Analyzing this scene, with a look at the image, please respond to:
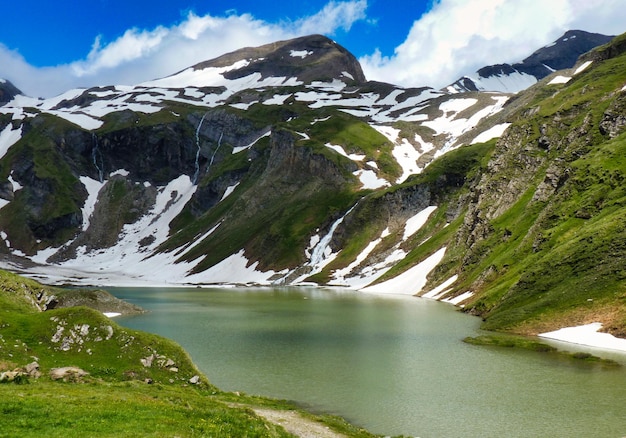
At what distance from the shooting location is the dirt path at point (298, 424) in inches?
1099

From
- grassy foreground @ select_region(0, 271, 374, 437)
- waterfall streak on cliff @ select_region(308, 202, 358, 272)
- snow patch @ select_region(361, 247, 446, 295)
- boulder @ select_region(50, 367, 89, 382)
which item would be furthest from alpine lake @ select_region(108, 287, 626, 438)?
waterfall streak on cliff @ select_region(308, 202, 358, 272)

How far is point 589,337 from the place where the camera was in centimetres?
5816

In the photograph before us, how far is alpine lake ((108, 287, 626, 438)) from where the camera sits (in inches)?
1280

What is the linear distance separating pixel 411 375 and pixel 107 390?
25108 millimetres

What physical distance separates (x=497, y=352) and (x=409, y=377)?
590 inches

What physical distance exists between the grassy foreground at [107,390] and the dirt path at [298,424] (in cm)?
28

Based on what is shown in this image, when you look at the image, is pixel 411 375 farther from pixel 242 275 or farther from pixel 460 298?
pixel 242 275

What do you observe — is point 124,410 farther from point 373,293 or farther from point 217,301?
point 373,293

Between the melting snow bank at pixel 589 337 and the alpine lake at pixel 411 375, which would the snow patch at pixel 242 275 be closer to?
the alpine lake at pixel 411 375

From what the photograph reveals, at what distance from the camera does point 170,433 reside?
789 inches

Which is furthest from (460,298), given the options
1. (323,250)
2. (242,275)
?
(242,275)

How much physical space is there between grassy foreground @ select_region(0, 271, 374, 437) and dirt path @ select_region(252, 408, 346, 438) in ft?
0.93

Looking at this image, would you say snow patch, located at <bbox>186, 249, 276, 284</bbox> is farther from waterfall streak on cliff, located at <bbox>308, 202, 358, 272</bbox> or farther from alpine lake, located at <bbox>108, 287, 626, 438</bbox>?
alpine lake, located at <bbox>108, 287, 626, 438</bbox>

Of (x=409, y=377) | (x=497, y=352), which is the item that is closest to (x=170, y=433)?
(x=409, y=377)
